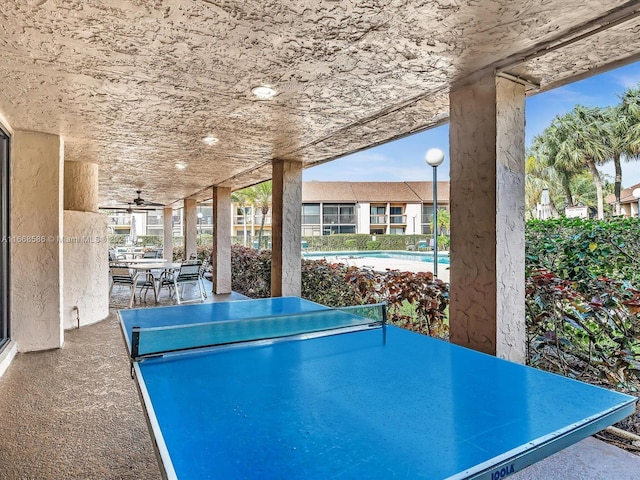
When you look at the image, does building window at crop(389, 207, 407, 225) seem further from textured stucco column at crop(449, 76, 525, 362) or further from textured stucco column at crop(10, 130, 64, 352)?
textured stucco column at crop(449, 76, 525, 362)

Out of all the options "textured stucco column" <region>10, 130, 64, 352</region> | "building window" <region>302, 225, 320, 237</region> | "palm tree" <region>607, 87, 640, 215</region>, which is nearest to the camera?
"textured stucco column" <region>10, 130, 64, 352</region>

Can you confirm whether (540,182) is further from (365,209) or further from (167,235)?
(167,235)

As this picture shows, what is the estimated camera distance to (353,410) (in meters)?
1.25

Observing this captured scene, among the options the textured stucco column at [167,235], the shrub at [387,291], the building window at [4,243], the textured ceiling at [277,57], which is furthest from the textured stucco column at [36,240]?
the textured stucco column at [167,235]

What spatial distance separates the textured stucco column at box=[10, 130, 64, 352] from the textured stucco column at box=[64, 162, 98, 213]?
1.57m

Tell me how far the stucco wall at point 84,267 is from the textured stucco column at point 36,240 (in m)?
0.93

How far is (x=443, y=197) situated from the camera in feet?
96.8

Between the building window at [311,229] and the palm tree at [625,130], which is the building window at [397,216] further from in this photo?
the palm tree at [625,130]

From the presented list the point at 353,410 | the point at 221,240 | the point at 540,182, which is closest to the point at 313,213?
the point at 540,182

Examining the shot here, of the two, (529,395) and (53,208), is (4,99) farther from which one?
(529,395)

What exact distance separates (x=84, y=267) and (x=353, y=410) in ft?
19.8

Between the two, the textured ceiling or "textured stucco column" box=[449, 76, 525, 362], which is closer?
the textured ceiling

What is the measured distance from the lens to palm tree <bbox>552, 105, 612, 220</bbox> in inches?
811

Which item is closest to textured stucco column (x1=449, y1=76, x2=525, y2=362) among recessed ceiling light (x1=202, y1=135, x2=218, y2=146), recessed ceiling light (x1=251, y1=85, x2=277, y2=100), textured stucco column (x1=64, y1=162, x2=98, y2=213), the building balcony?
recessed ceiling light (x1=251, y1=85, x2=277, y2=100)
